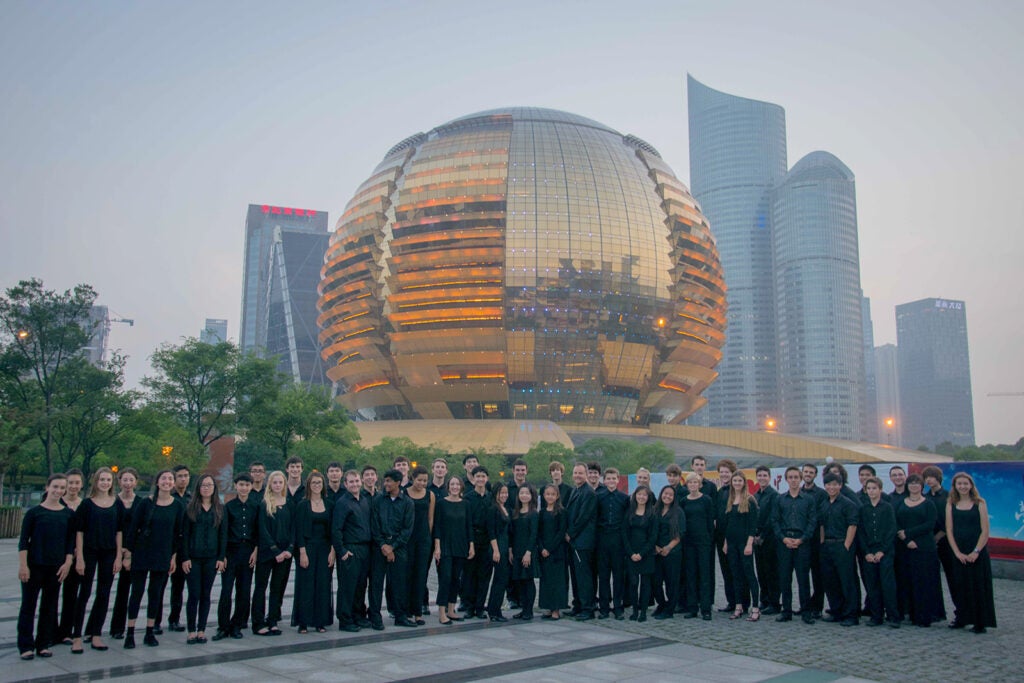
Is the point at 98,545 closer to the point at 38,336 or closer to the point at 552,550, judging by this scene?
the point at 552,550

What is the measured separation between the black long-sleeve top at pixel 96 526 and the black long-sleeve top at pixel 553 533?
6.01m

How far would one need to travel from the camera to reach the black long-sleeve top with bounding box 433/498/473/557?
477 inches

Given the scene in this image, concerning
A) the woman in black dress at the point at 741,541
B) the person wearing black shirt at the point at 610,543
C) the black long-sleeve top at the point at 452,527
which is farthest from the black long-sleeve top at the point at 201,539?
the woman in black dress at the point at 741,541

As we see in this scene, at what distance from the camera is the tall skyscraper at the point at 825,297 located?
19338 centimetres

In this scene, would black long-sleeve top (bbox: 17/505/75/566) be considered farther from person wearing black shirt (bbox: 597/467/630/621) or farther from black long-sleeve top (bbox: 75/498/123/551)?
person wearing black shirt (bbox: 597/467/630/621)

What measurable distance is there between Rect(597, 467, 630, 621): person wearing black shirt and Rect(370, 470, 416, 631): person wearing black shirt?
117 inches

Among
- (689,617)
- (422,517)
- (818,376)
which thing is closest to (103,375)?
(422,517)

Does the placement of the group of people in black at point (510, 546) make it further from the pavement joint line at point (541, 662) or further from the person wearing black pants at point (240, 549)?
the pavement joint line at point (541, 662)

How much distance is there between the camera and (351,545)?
11547 mm

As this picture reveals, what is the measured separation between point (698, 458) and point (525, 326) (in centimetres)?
5510

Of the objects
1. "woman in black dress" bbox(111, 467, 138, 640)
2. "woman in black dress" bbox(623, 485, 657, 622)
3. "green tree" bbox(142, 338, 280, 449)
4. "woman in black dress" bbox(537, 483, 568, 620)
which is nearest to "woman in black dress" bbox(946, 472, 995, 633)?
"woman in black dress" bbox(623, 485, 657, 622)

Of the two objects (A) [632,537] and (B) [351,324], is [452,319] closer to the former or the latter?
(B) [351,324]

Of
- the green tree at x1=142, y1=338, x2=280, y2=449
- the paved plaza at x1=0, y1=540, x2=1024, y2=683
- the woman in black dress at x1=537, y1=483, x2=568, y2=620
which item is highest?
the green tree at x1=142, y1=338, x2=280, y2=449

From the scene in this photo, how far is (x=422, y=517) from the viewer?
12156 millimetres
